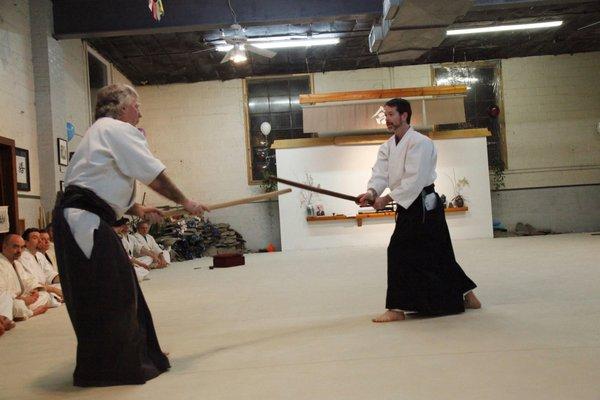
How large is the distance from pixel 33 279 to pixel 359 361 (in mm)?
3231

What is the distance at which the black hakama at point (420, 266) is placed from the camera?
307cm

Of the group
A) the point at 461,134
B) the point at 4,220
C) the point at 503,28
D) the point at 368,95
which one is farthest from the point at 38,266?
the point at 503,28

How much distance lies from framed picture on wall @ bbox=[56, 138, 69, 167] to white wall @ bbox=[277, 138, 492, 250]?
4040mm

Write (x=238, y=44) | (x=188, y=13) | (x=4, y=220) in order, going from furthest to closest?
(x=188, y=13) < (x=238, y=44) < (x=4, y=220)

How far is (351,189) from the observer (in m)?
10.1

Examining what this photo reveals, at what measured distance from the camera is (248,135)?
1089 centimetres

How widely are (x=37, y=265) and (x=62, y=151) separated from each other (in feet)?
8.91

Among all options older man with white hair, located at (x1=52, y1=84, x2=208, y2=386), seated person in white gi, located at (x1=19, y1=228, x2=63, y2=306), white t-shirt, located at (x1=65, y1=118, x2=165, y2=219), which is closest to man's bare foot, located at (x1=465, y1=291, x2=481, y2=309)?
older man with white hair, located at (x1=52, y1=84, x2=208, y2=386)

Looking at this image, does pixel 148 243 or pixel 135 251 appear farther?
pixel 148 243

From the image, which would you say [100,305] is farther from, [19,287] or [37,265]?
[37,265]

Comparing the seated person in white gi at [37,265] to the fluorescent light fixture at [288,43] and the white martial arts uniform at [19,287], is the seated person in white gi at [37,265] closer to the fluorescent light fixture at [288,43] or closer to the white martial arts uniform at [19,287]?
the white martial arts uniform at [19,287]

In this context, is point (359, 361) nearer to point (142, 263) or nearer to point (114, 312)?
point (114, 312)

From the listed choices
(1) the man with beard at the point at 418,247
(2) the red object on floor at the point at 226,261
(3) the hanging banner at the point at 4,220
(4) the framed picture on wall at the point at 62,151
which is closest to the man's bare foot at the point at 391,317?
(1) the man with beard at the point at 418,247

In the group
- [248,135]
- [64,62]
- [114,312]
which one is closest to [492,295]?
[114,312]
